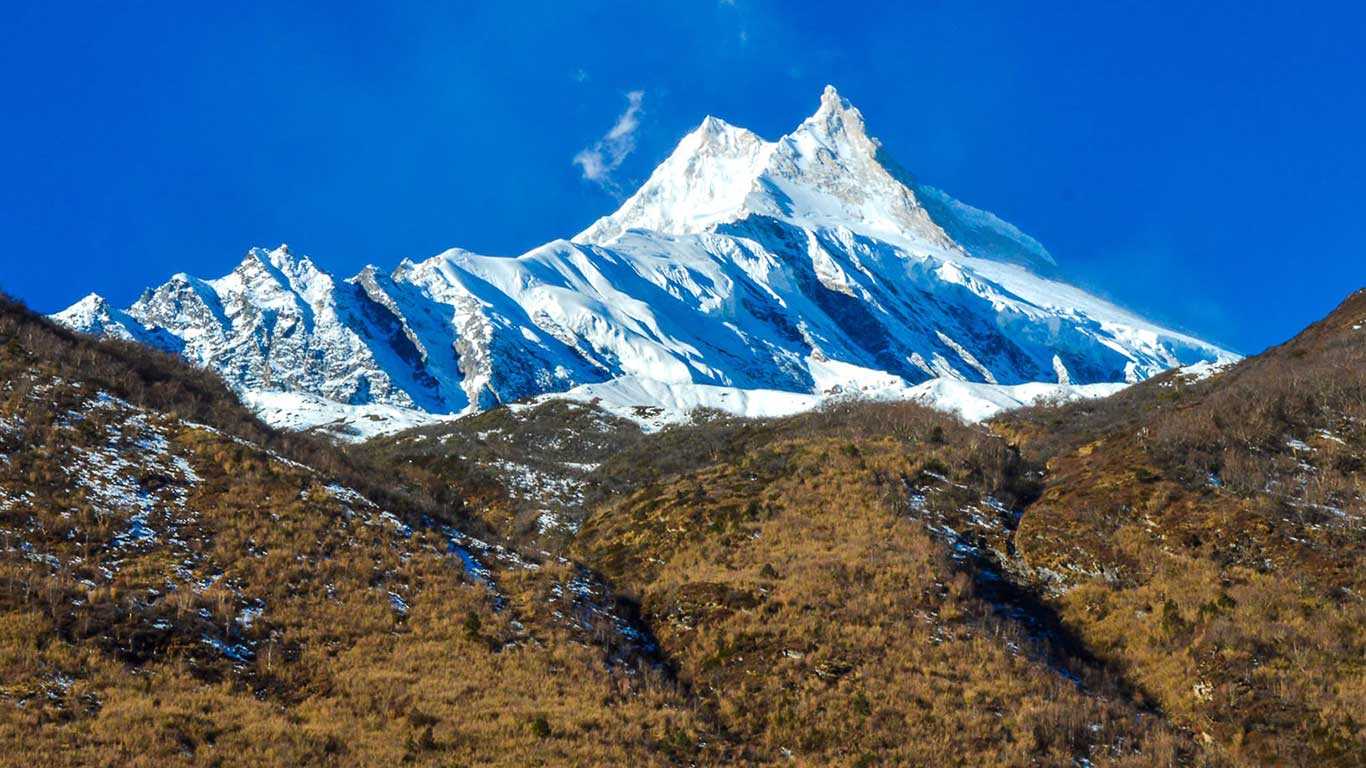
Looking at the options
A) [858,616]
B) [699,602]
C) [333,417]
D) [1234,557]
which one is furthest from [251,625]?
[333,417]

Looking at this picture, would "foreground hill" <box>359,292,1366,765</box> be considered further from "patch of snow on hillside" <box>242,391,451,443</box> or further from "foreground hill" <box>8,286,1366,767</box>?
"patch of snow on hillside" <box>242,391,451,443</box>

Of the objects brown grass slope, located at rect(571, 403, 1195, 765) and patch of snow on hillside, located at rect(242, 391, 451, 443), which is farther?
patch of snow on hillside, located at rect(242, 391, 451, 443)

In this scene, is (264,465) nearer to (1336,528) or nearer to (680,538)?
(680,538)

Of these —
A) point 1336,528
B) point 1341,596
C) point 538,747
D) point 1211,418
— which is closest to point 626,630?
point 538,747

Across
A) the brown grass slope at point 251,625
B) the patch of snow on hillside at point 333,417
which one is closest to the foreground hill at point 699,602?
the brown grass slope at point 251,625

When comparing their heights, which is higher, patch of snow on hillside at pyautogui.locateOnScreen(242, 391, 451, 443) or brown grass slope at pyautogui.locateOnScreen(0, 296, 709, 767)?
patch of snow on hillside at pyautogui.locateOnScreen(242, 391, 451, 443)

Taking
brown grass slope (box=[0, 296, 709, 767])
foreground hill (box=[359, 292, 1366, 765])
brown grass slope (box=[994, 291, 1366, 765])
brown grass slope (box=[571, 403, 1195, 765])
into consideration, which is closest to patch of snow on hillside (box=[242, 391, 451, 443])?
foreground hill (box=[359, 292, 1366, 765])

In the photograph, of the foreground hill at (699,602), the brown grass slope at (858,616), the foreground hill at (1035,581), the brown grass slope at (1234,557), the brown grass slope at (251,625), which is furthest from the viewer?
the brown grass slope at (1234,557)

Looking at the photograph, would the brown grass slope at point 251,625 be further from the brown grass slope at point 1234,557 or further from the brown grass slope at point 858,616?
the brown grass slope at point 1234,557
